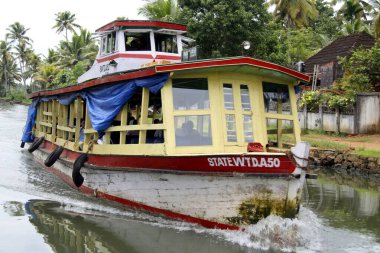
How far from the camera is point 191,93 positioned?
773 cm

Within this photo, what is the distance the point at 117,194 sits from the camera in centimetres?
858

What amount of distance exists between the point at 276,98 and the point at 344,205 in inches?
119

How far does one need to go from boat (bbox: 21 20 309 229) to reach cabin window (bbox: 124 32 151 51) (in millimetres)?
1551

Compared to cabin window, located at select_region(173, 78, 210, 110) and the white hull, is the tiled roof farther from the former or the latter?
the white hull

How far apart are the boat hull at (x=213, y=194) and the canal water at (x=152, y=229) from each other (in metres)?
0.17

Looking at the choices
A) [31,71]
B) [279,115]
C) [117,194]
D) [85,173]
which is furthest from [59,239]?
[31,71]

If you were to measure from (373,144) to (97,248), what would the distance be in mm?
11041

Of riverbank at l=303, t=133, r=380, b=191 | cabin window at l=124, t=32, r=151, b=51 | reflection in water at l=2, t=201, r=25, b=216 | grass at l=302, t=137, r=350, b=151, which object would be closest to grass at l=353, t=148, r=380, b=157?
riverbank at l=303, t=133, r=380, b=191

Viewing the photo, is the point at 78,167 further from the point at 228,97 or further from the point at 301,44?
the point at 301,44

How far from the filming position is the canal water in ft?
22.6

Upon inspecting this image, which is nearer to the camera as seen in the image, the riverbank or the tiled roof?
the riverbank

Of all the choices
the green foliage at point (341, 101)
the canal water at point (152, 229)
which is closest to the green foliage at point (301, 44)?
the green foliage at point (341, 101)

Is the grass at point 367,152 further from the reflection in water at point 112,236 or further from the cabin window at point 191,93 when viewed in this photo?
the reflection in water at point 112,236

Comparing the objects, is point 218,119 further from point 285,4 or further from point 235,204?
point 285,4
